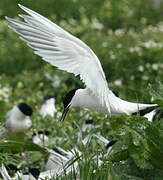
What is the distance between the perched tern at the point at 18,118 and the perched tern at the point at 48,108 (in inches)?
5.2

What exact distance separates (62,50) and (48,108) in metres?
2.85

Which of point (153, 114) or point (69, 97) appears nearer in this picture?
point (69, 97)

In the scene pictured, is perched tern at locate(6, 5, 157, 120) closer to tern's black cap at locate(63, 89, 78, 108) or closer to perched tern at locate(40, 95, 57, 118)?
tern's black cap at locate(63, 89, 78, 108)

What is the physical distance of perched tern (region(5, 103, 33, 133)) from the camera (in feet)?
21.3

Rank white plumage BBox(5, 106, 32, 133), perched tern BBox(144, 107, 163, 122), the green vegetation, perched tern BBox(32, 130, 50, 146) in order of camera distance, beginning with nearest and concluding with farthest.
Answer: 1. the green vegetation
2. perched tern BBox(144, 107, 163, 122)
3. perched tern BBox(32, 130, 50, 146)
4. white plumage BBox(5, 106, 32, 133)

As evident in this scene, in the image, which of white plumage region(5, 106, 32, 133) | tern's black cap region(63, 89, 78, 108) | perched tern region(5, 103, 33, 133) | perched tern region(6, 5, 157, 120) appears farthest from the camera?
white plumage region(5, 106, 32, 133)

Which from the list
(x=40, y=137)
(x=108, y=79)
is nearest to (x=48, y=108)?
(x=40, y=137)

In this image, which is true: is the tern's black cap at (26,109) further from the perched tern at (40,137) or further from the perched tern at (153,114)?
the perched tern at (153,114)

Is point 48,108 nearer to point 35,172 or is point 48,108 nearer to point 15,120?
point 15,120

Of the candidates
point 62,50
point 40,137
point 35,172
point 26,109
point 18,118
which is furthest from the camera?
point 18,118

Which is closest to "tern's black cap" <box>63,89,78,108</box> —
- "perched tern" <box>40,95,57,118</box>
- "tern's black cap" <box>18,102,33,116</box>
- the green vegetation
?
the green vegetation

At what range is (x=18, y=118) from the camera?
268 inches

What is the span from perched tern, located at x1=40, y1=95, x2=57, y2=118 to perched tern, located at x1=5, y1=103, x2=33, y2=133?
13 centimetres

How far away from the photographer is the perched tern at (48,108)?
6375 millimetres
